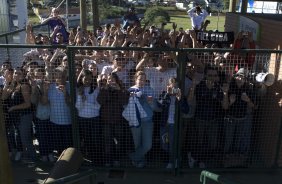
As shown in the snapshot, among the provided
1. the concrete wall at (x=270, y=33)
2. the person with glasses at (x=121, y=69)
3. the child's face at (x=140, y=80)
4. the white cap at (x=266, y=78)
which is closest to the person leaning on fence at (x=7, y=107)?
the person with glasses at (x=121, y=69)

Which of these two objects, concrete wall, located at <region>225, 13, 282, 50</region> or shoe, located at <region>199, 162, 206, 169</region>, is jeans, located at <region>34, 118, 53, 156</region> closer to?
shoe, located at <region>199, 162, 206, 169</region>

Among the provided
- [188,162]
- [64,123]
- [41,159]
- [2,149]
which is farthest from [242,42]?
[2,149]

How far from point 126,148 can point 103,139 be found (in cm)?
41

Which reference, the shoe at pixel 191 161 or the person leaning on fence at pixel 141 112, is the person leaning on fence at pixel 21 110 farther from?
the shoe at pixel 191 161

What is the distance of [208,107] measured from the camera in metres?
5.80

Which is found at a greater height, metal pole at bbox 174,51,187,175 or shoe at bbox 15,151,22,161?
metal pole at bbox 174,51,187,175

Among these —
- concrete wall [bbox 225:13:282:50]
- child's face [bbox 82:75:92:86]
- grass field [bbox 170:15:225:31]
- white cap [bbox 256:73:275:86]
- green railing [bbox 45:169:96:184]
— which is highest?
concrete wall [bbox 225:13:282:50]

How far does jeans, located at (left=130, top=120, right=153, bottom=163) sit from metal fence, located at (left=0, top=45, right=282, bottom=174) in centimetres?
2

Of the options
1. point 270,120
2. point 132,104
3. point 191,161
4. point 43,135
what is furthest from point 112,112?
point 270,120

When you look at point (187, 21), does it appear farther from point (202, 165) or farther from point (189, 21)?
point (202, 165)

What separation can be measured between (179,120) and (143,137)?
637 mm

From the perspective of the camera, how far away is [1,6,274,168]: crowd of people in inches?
228

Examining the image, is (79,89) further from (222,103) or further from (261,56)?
(261,56)

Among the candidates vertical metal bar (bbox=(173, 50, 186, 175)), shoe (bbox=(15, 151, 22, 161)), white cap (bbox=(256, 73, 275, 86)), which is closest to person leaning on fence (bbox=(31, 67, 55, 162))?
shoe (bbox=(15, 151, 22, 161))
